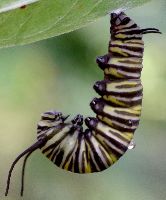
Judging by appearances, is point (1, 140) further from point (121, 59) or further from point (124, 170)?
point (121, 59)

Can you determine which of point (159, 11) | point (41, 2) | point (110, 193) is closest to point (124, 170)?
point (110, 193)

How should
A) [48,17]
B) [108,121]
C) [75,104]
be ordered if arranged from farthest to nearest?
[75,104]
[108,121]
[48,17]

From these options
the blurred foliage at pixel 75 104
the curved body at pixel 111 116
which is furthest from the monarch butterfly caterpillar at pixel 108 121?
the blurred foliage at pixel 75 104

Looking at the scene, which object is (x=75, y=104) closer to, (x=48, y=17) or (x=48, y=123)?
(x=48, y=123)

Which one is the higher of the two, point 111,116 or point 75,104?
point 75,104

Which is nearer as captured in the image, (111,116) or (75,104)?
(111,116)

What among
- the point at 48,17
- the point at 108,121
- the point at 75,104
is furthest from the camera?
the point at 75,104

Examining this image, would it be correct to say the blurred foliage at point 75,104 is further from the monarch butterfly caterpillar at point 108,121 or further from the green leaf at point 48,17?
the green leaf at point 48,17

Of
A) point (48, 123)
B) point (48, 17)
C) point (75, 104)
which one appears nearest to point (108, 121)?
point (48, 123)
